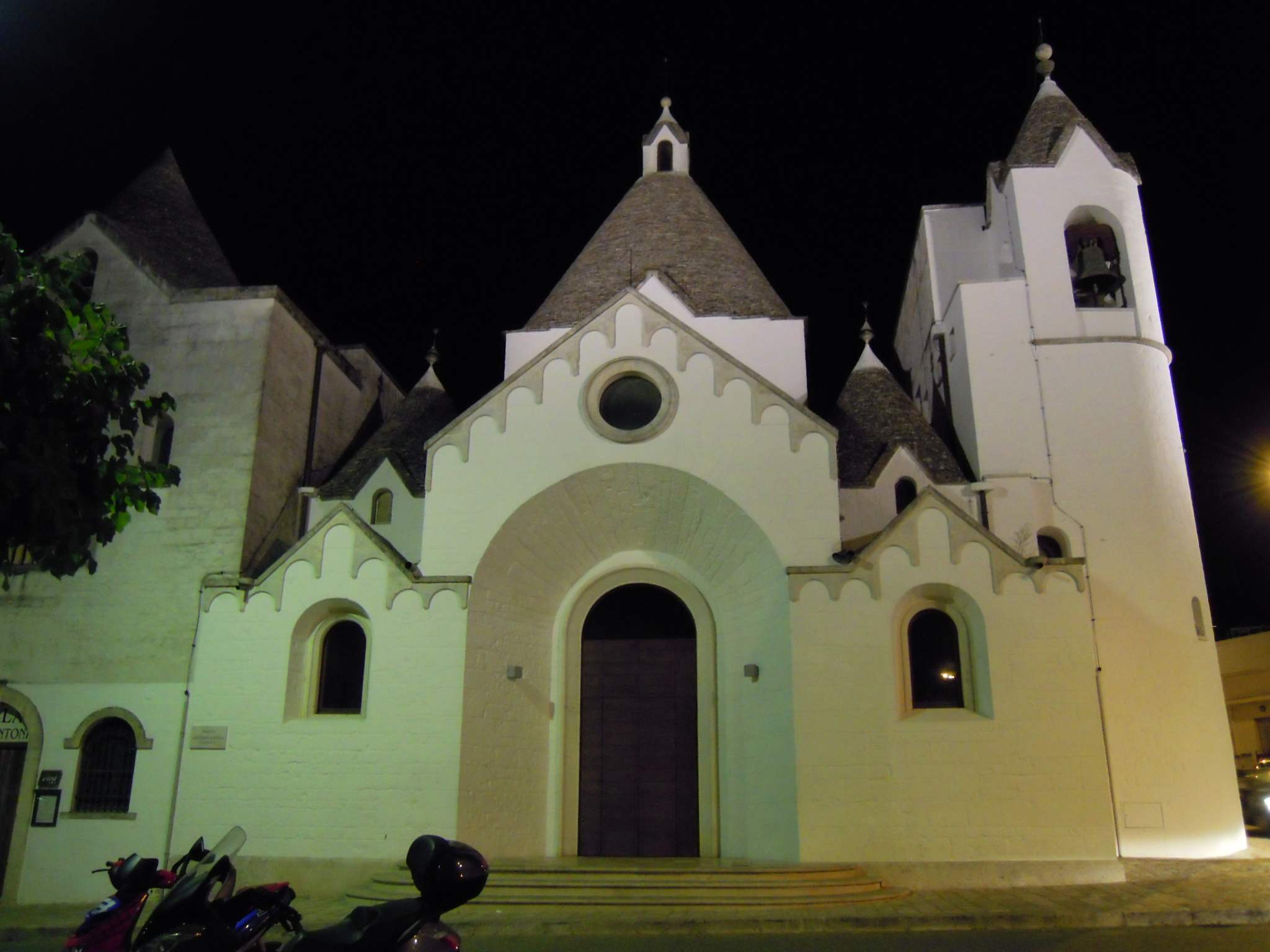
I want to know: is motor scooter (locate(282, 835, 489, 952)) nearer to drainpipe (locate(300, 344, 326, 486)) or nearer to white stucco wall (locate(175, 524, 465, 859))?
white stucco wall (locate(175, 524, 465, 859))

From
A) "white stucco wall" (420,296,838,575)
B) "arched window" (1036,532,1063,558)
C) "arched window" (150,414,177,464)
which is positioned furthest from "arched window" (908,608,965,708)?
"arched window" (150,414,177,464)

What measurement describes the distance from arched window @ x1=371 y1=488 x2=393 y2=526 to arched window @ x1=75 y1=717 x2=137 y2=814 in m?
4.95

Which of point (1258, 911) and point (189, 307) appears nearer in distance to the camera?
point (1258, 911)

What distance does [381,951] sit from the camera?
4840mm

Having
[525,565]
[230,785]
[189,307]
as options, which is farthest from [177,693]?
[189,307]

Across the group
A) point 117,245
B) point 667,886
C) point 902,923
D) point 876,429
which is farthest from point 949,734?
point 117,245

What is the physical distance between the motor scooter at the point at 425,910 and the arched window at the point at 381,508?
12453 mm

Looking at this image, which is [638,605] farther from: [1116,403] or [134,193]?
[134,193]

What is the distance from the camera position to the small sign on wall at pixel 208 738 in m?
13.8

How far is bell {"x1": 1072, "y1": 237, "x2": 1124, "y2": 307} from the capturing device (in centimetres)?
1786

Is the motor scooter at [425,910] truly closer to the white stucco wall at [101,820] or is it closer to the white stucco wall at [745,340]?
the white stucco wall at [101,820]

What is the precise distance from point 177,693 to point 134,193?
1153 centimetres

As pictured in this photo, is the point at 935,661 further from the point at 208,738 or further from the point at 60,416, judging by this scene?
the point at 60,416

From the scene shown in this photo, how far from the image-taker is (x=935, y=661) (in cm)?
1377
